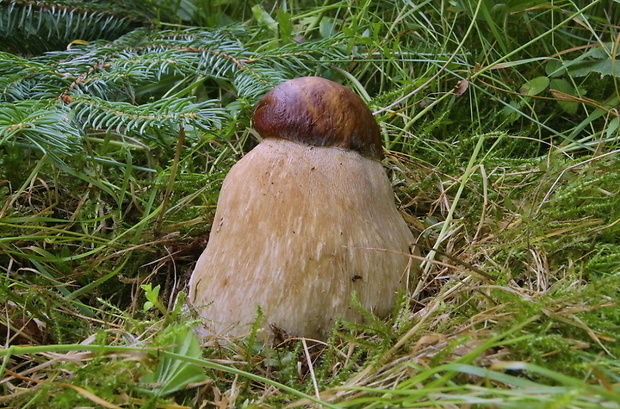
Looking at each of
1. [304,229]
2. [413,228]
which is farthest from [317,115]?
[413,228]

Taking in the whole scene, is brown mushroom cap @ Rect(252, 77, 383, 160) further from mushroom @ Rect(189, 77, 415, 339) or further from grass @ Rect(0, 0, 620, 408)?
grass @ Rect(0, 0, 620, 408)

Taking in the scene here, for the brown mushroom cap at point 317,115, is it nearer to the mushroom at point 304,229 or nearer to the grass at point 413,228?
the mushroom at point 304,229

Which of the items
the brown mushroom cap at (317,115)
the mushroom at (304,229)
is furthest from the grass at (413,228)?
the brown mushroom cap at (317,115)

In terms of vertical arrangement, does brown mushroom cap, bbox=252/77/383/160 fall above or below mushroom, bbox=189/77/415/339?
above

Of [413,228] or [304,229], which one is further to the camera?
[413,228]

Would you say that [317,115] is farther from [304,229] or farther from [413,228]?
[413,228]

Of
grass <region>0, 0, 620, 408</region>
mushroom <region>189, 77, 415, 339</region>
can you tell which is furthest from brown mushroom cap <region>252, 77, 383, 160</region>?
grass <region>0, 0, 620, 408</region>
